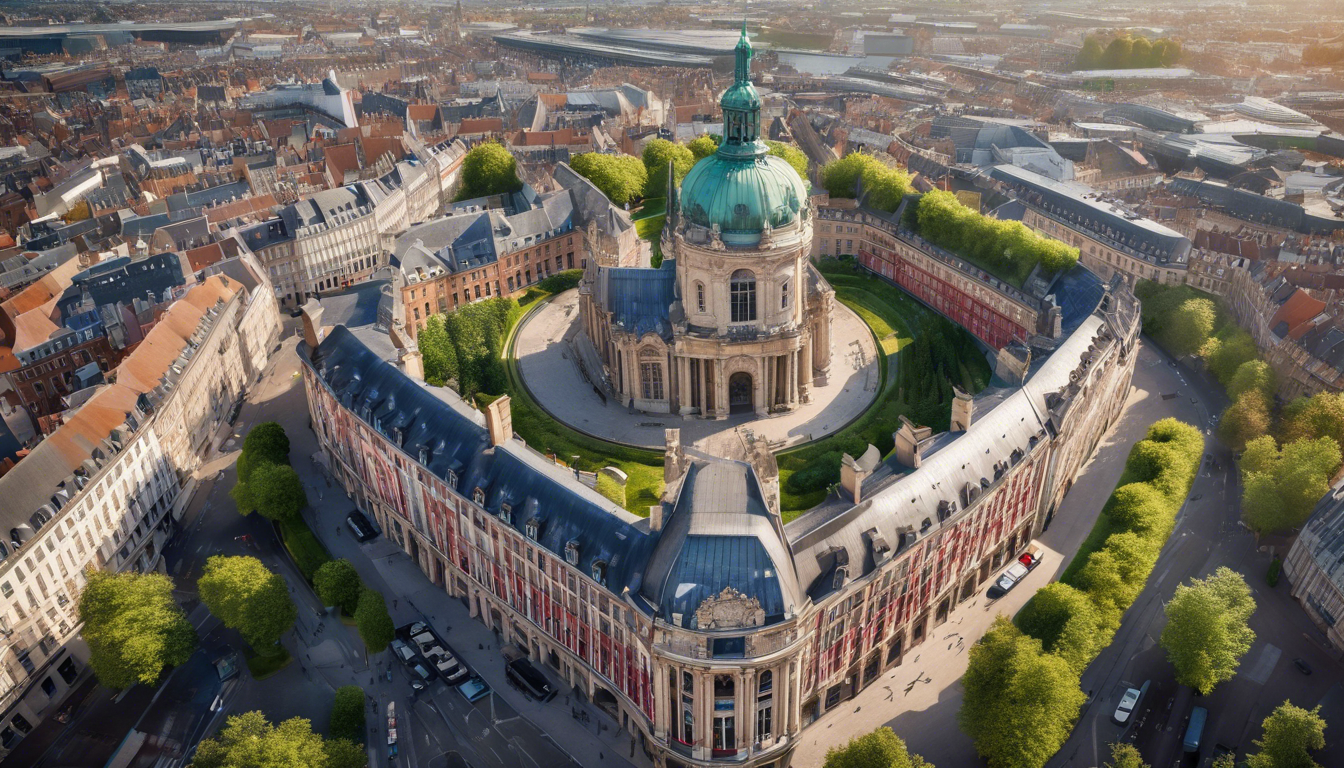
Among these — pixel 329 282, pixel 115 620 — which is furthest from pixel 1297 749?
pixel 329 282

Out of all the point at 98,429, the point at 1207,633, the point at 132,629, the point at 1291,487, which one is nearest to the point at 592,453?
the point at 132,629

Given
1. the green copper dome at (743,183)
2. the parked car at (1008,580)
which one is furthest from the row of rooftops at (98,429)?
the parked car at (1008,580)

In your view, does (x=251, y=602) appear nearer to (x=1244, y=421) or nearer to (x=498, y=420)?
(x=498, y=420)

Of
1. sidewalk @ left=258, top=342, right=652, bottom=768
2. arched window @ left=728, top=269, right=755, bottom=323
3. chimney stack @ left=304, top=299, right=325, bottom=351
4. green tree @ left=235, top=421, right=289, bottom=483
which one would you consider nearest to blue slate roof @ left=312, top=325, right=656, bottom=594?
chimney stack @ left=304, top=299, right=325, bottom=351

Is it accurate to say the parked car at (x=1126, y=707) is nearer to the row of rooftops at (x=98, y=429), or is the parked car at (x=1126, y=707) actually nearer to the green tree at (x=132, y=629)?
the green tree at (x=132, y=629)

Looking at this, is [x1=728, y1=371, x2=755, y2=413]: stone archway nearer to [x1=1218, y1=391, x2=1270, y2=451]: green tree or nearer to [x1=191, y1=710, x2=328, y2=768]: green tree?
[x1=1218, y1=391, x2=1270, y2=451]: green tree
